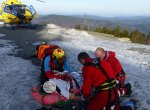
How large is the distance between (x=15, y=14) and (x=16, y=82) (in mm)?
15178

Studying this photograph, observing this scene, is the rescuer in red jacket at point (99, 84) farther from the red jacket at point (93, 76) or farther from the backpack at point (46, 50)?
the backpack at point (46, 50)

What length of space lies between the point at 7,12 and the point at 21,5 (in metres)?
1.45

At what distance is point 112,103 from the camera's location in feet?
24.3

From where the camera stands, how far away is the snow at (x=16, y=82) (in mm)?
8789

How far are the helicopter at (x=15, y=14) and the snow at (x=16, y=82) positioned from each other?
421 inches

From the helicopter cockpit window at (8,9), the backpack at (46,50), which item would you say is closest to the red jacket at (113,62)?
the backpack at (46,50)

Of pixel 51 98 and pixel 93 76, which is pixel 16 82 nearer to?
pixel 51 98

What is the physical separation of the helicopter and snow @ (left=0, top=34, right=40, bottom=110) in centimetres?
1071

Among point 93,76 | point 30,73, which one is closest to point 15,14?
point 30,73

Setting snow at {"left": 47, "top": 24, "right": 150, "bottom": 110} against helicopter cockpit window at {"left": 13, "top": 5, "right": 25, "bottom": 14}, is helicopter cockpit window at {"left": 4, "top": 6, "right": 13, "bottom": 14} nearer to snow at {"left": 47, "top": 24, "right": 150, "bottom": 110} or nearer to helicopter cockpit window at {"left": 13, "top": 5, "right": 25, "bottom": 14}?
helicopter cockpit window at {"left": 13, "top": 5, "right": 25, "bottom": 14}

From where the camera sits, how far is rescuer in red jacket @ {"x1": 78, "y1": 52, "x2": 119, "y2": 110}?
7195 mm

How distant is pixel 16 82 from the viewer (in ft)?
34.1

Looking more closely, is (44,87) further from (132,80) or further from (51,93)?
(132,80)

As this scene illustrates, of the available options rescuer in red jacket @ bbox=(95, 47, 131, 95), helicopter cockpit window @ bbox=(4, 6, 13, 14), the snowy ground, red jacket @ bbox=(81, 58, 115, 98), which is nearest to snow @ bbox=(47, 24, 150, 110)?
the snowy ground
